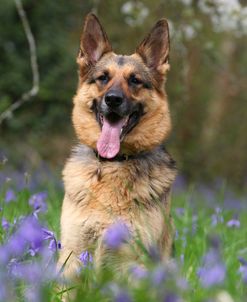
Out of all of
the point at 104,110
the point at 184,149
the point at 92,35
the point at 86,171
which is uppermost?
the point at 92,35

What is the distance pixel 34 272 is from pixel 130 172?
247 cm

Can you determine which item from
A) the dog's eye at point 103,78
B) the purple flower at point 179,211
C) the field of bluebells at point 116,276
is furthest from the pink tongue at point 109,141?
the purple flower at point 179,211

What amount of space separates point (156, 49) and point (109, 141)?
3.30 feet

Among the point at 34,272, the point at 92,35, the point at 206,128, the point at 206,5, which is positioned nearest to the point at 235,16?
the point at 206,5

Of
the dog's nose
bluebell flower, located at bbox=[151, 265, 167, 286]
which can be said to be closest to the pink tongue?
the dog's nose

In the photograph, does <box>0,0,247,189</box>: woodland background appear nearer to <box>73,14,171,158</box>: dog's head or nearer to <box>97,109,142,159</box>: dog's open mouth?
<box>73,14,171,158</box>: dog's head

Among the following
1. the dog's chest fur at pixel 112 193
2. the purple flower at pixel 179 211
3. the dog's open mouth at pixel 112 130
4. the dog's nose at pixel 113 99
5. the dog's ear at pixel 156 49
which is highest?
the dog's ear at pixel 156 49

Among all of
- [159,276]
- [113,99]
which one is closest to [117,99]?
[113,99]

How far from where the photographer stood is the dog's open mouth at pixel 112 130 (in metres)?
4.93

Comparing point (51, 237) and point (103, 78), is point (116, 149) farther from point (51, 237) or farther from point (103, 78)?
point (51, 237)

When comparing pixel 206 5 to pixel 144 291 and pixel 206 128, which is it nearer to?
pixel 144 291

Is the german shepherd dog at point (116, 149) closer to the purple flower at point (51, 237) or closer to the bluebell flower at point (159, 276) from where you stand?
the purple flower at point (51, 237)

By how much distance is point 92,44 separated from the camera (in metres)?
5.45

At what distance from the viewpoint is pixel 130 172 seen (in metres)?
4.81
